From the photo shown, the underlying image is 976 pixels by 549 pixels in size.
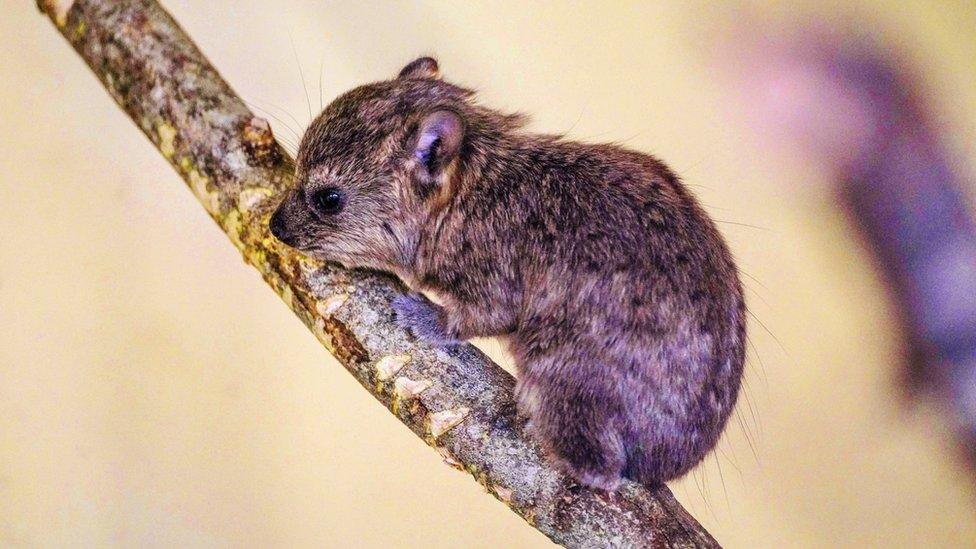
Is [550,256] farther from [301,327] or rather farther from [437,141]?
[301,327]

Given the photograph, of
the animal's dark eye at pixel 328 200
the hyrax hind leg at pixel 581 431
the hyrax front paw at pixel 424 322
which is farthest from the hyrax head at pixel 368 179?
the hyrax hind leg at pixel 581 431

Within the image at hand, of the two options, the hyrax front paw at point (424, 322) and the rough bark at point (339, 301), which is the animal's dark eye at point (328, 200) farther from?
the hyrax front paw at point (424, 322)

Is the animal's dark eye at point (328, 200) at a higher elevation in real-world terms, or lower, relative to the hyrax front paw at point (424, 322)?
higher

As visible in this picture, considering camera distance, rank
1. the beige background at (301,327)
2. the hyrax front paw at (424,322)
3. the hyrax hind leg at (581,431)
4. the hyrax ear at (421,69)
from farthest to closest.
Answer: the beige background at (301,327)
the hyrax ear at (421,69)
the hyrax front paw at (424,322)
the hyrax hind leg at (581,431)

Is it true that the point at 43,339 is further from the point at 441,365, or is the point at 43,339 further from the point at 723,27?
the point at 723,27

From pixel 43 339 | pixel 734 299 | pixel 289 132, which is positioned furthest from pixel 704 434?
pixel 43 339
